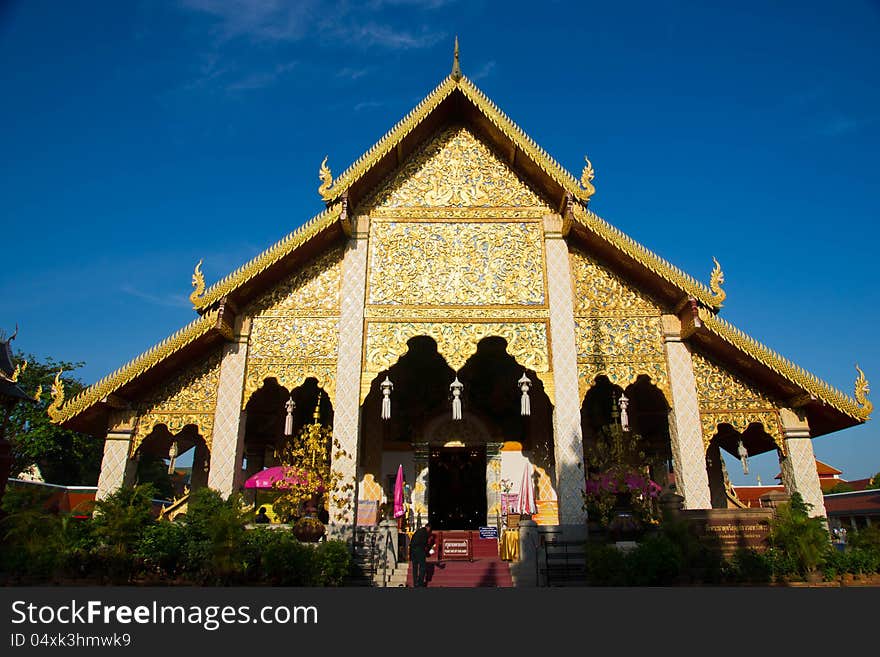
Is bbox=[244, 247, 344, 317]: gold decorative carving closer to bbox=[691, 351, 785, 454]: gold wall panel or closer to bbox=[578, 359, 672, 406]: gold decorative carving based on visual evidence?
bbox=[578, 359, 672, 406]: gold decorative carving

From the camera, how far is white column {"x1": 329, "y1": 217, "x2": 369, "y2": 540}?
1044 centimetres

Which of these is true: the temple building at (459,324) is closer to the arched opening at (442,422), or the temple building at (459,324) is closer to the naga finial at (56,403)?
the naga finial at (56,403)

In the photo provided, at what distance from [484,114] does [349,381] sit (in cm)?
609

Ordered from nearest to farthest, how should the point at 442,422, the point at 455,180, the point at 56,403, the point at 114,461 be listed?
the point at 56,403
the point at 114,461
the point at 455,180
the point at 442,422

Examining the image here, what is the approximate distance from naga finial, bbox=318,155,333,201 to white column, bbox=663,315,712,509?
23.1 feet

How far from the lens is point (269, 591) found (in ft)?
17.4

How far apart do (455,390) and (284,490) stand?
3662 mm

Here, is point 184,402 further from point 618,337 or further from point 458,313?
point 618,337

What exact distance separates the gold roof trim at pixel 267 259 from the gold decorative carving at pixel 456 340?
2081 mm

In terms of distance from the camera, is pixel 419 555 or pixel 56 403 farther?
pixel 56 403

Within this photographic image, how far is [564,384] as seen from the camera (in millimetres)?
11219

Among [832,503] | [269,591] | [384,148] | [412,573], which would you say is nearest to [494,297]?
[384,148]

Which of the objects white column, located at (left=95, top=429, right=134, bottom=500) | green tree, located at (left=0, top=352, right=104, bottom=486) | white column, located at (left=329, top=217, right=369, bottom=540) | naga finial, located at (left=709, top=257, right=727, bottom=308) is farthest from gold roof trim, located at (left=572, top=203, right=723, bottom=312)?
green tree, located at (left=0, top=352, right=104, bottom=486)

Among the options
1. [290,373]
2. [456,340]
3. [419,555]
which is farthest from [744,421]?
[290,373]
